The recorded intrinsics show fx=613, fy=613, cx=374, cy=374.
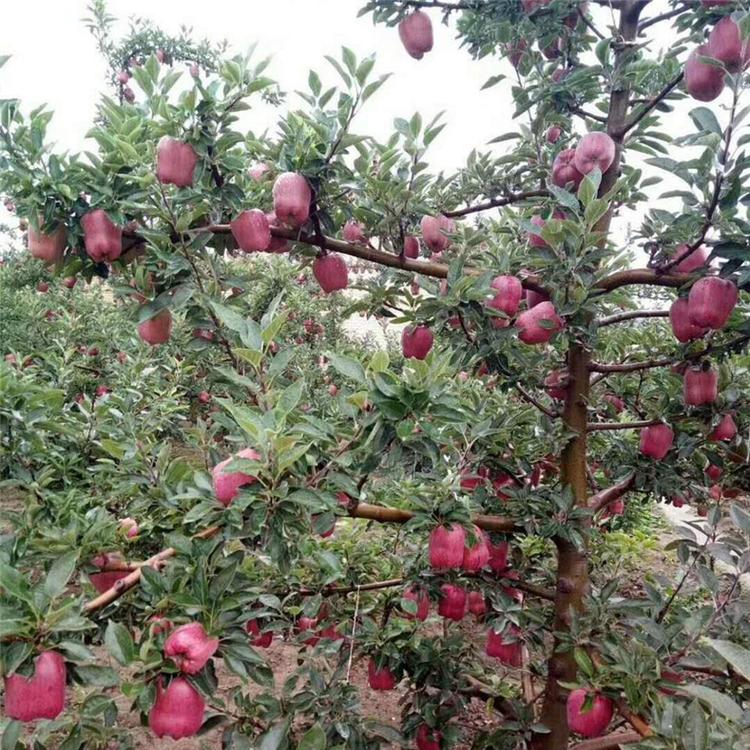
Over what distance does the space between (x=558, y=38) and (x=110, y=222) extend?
1229 mm

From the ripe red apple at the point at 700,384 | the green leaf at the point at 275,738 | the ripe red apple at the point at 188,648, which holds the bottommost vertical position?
the green leaf at the point at 275,738

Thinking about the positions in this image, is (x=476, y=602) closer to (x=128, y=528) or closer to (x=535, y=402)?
(x=535, y=402)

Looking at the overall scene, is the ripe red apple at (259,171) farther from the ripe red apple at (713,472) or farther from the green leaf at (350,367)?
the ripe red apple at (713,472)

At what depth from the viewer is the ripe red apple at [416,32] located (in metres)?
1.67

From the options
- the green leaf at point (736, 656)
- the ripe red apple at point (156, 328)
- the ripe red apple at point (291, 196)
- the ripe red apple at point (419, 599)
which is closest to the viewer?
the green leaf at point (736, 656)

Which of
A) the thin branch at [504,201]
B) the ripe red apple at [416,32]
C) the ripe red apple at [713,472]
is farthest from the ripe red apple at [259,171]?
the ripe red apple at [713,472]

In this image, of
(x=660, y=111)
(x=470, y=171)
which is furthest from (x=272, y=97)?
(x=660, y=111)

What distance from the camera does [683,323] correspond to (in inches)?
49.3

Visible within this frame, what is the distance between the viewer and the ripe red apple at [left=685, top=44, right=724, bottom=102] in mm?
1271

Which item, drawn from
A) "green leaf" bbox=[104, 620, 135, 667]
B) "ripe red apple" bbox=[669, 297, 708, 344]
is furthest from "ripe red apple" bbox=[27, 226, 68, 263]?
"ripe red apple" bbox=[669, 297, 708, 344]

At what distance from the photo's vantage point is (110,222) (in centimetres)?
114

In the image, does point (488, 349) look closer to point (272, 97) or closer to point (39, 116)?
point (39, 116)

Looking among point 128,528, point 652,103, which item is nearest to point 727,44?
point 652,103

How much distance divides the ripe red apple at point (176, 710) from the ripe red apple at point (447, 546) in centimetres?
53
